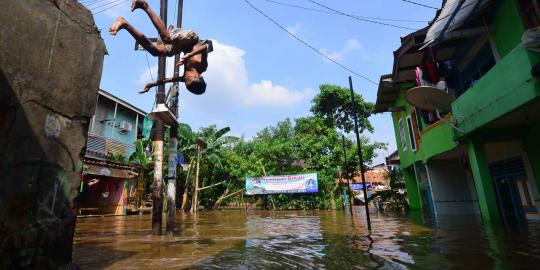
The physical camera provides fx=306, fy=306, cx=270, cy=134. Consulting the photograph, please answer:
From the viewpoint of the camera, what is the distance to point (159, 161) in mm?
8578

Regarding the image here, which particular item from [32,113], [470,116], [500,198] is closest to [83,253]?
[32,113]

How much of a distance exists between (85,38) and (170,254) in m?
3.69

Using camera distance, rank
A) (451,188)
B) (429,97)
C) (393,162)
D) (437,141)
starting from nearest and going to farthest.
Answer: (429,97) < (437,141) < (451,188) < (393,162)

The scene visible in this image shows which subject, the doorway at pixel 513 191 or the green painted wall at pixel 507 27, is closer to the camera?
the green painted wall at pixel 507 27

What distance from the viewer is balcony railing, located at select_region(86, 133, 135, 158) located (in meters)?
19.7

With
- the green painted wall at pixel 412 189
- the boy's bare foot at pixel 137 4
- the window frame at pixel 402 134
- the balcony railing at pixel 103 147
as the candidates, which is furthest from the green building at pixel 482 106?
the balcony railing at pixel 103 147

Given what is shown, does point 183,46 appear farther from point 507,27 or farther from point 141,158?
point 141,158

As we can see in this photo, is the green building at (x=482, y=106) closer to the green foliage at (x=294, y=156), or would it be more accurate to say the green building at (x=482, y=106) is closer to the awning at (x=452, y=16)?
the awning at (x=452, y=16)

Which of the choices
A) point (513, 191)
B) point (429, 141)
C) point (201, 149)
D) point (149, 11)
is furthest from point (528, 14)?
point (201, 149)

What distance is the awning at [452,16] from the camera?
8445 mm

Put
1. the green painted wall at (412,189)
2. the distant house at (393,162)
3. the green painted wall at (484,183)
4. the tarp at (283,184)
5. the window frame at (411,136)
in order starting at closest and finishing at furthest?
the green painted wall at (484,183) → the window frame at (411,136) → the green painted wall at (412,189) → the distant house at (393,162) → the tarp at (283,184)

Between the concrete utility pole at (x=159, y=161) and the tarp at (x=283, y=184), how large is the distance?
1834cm

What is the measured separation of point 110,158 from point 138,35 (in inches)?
712

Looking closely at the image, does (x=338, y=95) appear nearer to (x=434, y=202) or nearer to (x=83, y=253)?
(x=434, y=202)
